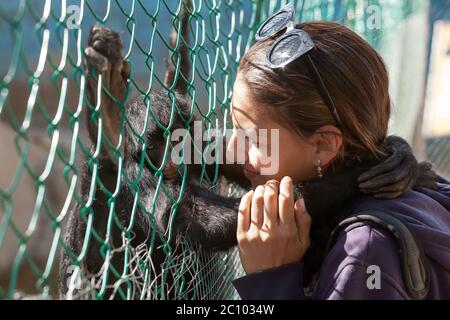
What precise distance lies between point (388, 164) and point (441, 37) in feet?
16.7

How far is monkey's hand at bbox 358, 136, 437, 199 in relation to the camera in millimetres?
1998

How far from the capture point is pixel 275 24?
2166mm

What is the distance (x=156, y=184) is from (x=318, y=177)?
71cm

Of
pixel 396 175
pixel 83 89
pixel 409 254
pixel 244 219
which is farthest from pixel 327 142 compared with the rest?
pixel 83 89

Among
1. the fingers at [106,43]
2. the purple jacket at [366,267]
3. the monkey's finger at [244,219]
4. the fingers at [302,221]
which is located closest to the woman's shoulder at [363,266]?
the purple jacket at [366,267]

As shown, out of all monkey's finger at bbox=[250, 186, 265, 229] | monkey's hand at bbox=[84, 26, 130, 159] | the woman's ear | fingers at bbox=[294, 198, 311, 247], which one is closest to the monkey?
monkey's hand at bbox=[84, 26, 130, 159]

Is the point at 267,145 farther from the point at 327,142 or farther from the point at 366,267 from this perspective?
the point at 366,267

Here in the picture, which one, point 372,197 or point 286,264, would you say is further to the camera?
point 372,197

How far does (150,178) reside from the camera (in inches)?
106

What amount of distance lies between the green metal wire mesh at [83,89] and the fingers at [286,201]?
1.30 feet

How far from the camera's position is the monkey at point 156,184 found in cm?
214

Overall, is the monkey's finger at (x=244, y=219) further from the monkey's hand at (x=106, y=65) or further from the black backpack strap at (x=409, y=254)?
the monkey's hand at (x=106, y=65)
